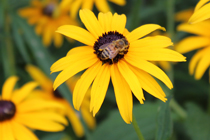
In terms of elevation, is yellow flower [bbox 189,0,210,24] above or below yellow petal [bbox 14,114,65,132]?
above

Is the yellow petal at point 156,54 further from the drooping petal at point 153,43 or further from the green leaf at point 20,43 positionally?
the green leaf at point 20,43

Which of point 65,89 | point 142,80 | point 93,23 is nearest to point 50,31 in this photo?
point 65,89

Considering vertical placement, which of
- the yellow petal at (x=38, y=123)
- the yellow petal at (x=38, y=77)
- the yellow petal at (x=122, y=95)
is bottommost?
the yellow petal at (x=38, y=77)

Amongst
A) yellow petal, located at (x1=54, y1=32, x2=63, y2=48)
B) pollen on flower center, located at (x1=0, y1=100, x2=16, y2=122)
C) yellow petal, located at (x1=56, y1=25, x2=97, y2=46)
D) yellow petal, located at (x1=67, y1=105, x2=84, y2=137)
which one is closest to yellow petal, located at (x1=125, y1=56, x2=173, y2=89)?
yellow petal, located at (x1=56, y1=25, x2=97, y2=46)

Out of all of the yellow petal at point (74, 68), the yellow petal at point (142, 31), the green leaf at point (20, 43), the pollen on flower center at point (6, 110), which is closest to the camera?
the yellow petal at point (74, 68)

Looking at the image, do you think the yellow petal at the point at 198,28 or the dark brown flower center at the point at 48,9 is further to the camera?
the dark brown flower center at the point at 48,9

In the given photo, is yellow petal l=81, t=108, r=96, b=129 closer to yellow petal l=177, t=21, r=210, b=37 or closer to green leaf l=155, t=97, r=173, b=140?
yellow petal l=177, t=21, r=210, b=37

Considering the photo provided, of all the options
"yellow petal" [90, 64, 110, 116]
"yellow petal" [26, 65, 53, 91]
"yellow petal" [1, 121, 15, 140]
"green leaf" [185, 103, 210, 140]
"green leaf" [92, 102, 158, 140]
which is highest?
"yellow petal" [90, 64, 110, 116]

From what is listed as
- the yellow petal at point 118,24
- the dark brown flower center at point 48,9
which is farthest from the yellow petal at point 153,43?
the dark brown flower center at point 48,9
